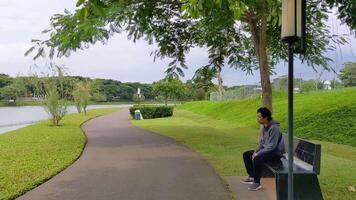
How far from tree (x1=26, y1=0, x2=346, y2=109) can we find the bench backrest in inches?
139

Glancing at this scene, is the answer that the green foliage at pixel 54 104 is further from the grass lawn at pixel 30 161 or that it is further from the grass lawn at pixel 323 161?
the grass lawn at pixel 323 161

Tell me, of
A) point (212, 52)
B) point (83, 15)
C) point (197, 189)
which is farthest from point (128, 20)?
point (83, 15)

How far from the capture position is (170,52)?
1688cm

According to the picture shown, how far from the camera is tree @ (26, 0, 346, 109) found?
41.6 feet

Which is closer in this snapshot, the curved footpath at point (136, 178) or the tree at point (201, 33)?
the curved footpath at point (136, 178)

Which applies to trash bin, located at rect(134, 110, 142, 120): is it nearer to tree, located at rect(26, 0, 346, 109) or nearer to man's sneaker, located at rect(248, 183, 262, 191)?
tree, located at rect(26, 0, 346, 109)

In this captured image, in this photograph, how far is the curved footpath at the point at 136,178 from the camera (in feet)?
24.0

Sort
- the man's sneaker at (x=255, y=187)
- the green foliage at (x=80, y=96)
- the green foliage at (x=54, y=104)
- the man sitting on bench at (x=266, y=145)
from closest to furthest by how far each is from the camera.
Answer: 1. the man sitting on bench at (x=266, y=145)
2. the man's sneaker at (x=255, y=187)
3. the green foliage at (x=54, y=104)
4. the green foliage at (x=80, y=96)

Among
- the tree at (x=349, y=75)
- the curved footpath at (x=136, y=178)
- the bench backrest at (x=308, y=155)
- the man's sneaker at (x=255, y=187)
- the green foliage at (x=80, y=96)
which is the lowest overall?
the curved footpath at (x=136, y=178)

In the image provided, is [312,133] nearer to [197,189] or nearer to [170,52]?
→ [170,52]

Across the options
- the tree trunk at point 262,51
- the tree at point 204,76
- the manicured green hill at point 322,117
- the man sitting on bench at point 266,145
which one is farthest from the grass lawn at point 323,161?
the tree at point 204,76

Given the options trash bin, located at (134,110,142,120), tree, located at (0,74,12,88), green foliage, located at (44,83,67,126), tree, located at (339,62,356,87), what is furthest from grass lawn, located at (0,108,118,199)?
tree, located at (0,74,12,88)

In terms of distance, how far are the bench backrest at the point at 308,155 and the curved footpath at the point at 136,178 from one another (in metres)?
1.25

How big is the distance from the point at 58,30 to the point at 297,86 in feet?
80.8
